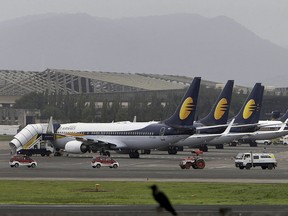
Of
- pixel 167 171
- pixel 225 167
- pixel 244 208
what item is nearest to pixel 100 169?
pixel 167 171

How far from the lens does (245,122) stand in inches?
6678

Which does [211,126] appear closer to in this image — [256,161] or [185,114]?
[185,114]

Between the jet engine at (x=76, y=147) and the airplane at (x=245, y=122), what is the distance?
27.4 m

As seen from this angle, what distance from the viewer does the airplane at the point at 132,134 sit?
5182 inches

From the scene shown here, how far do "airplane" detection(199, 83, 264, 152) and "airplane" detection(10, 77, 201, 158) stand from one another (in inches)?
862

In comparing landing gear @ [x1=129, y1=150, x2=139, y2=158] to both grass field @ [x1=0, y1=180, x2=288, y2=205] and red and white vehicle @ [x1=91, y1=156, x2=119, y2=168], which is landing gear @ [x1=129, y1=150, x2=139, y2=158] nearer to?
red and white vehicle @ [x1=91, y1=156, x2=119, y2=168]

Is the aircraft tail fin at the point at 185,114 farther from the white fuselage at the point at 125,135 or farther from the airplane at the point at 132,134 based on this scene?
the white fuselage at the point at 125,135

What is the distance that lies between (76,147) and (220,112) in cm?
3467

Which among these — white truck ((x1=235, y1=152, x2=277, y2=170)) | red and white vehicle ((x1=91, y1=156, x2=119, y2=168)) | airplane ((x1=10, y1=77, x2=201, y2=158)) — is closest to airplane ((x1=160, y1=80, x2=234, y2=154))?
airplane ((x1=10, y1=77, x2=201, y2=158))

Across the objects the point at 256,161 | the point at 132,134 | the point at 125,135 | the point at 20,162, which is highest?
the point at 132,134

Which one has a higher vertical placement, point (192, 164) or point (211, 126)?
point (211, 126)

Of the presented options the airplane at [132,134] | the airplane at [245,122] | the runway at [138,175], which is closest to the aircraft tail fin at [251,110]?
the airplane at [245,122]

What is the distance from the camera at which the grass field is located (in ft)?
206

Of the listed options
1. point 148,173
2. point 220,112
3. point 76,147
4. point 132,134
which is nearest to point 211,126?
point 220,112
